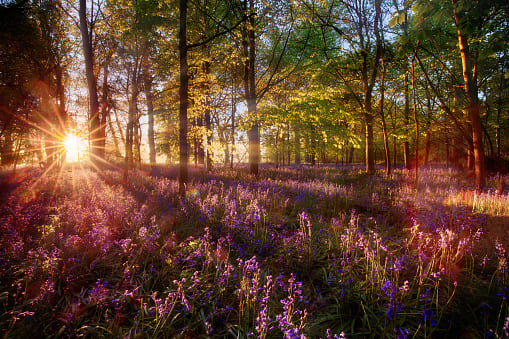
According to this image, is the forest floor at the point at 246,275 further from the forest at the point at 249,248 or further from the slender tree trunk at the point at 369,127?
the slender tree trunk at the point at 369,127

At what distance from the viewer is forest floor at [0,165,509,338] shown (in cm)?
192

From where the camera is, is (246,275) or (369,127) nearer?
(246,275)

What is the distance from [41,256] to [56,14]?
14.6 meters

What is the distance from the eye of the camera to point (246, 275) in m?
2.63

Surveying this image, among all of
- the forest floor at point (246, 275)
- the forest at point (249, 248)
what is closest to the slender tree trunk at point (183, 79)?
the forest at point (249, 248)

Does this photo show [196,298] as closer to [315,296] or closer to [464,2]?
[315,296]

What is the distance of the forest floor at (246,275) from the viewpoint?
1.92 m

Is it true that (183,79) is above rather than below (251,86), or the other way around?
below

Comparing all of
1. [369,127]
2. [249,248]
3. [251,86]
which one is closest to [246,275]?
[249,248]

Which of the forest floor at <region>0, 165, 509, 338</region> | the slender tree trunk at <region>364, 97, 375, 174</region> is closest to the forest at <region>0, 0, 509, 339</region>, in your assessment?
the forest floor at <region>0, 165, 509, 338</region>

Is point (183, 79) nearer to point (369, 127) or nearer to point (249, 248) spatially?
point (249, 248)

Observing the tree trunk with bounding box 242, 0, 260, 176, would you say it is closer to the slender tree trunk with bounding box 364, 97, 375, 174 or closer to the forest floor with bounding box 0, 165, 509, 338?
the forest floor with bounding box 0, 165, 509, 338

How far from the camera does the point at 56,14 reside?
10828 mm

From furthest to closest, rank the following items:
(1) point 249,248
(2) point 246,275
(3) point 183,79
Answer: (3) point 183,79
(1) point 249,248
(2) point 246,275
